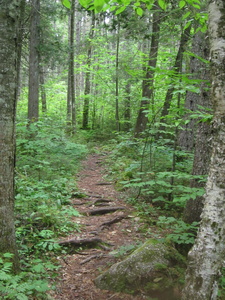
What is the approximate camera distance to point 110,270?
389 centimetres

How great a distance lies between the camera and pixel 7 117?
3002 mm

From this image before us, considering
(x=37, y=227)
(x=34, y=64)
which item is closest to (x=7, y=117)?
(x=37, y=227)

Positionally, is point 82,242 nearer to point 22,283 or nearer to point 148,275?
point 148,275

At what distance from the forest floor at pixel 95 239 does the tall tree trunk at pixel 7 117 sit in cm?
109

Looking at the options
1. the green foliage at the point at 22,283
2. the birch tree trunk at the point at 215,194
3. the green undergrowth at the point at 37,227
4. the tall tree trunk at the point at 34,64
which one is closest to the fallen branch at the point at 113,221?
the green undergrowth at the point at 37,227

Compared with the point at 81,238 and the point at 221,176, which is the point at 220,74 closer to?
the point at 221,176

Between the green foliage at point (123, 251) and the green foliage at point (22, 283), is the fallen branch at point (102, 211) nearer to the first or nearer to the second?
the green foliage at point (123, 251)

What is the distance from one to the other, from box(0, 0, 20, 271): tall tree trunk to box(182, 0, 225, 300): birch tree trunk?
2.22m

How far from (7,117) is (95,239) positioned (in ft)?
10.5

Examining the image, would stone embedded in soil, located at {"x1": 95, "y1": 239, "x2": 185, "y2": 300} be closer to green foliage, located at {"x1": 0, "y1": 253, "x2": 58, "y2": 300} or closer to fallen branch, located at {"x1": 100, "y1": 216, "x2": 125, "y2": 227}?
green foliage, located at {"x1": 0, "y1": 253, "x2": 58, "y2": 300}

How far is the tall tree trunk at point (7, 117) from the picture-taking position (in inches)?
113

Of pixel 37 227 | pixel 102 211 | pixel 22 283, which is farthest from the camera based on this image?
pixel 102 211

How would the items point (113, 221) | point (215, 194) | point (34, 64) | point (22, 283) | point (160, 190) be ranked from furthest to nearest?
point (34, 64)
point (113, 221)
point (160, 190)
point (22, 283)
point (215, 194)

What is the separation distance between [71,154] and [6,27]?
8507mm
